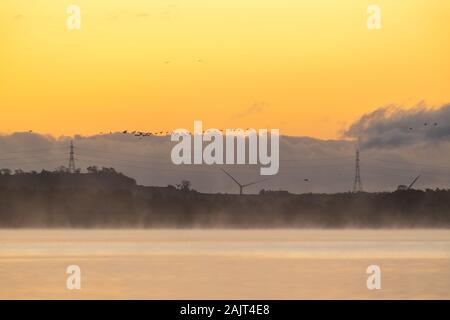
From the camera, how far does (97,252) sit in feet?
414

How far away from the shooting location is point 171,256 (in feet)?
380

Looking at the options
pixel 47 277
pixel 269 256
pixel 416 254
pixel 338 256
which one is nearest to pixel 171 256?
pixel 269 256

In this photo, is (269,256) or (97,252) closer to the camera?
(269,256)

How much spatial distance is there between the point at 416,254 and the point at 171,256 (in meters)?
25.9

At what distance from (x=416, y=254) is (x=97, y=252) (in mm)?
35846
